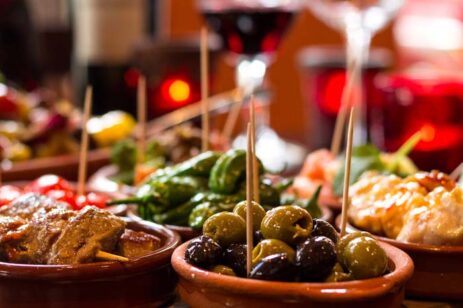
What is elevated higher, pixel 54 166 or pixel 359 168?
pixel 359 168

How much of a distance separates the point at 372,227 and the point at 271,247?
34 cm

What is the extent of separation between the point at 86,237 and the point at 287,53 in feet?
12.5

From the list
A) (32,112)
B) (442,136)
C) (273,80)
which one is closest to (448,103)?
(442,136)

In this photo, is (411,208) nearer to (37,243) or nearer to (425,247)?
(425,247)

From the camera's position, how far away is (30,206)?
1368 mm

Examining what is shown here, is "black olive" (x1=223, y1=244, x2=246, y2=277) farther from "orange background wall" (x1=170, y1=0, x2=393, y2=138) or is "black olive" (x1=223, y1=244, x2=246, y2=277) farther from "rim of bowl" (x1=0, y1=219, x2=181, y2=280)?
"orange background wall" (x1=170, y1=0, x2=393, y2=138)

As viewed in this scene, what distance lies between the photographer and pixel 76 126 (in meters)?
2.49

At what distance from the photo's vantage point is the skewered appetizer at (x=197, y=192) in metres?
1.46

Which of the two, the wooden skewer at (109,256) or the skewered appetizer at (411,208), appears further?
the skewered appetizer at (411,208)

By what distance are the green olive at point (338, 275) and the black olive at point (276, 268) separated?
55 millimetres

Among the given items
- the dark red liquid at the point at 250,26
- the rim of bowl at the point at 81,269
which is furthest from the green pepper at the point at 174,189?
the dark red liquid at the point at 250,26

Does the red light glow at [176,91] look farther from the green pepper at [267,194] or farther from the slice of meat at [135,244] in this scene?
the slice of meat at [135,244]

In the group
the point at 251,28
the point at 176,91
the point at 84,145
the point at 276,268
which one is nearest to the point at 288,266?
the point at 276,268

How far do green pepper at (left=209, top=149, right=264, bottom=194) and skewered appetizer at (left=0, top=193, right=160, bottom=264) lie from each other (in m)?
0.21
